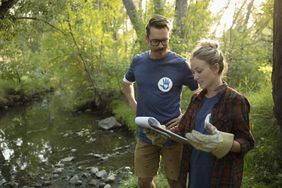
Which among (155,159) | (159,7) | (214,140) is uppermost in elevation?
(159,7)

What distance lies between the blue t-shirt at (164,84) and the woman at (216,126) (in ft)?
2.61

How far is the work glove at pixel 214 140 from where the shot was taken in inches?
84.3

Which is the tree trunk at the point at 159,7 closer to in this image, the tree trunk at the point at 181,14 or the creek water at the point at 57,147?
the tree trunk at the point at 181,14

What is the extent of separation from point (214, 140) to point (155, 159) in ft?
4.89

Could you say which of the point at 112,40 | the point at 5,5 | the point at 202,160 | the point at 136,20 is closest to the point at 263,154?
the point at 202,160

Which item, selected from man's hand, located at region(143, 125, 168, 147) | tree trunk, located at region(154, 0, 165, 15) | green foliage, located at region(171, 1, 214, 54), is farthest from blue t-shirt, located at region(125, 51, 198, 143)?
tree trunk, located at region(154, 0, 165, 15)

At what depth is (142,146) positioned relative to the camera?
3529 millimetres

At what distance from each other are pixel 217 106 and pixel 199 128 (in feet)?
0.74

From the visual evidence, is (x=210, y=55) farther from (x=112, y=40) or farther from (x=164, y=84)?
(x=112, y=40)

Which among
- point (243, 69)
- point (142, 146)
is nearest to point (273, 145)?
point (142, 146)

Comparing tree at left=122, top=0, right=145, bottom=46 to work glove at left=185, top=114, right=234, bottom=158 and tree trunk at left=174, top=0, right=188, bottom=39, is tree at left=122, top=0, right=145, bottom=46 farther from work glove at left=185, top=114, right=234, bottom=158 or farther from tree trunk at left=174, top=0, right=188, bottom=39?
work glove at left=185, top=114, right=234, bottom=158

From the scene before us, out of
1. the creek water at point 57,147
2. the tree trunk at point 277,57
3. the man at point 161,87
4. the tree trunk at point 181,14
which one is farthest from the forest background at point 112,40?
the man at point 161,87

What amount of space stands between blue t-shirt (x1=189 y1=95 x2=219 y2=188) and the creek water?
4.34 metres

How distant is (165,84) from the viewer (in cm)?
333
